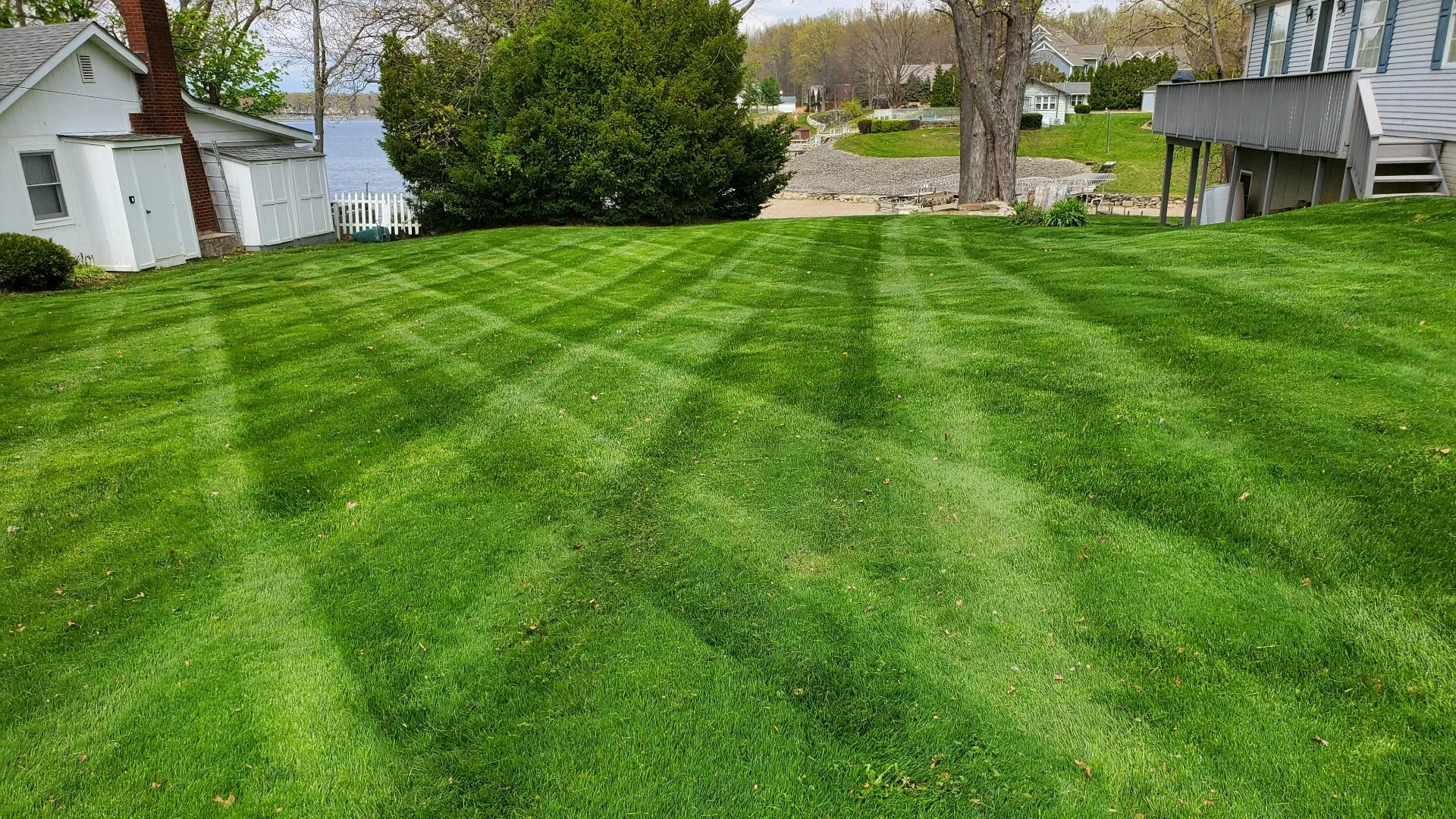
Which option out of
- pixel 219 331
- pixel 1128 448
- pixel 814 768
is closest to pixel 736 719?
pixel 814 768

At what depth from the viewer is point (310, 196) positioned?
2131 cm

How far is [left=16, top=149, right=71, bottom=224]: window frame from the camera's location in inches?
569

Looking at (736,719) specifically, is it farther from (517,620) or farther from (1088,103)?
(1088,103)

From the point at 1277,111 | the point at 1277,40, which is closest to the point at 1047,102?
the point at 1277,40

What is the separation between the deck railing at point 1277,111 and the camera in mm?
11984

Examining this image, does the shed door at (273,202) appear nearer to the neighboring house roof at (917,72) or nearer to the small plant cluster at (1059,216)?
the small plant cluster at (1059,216)

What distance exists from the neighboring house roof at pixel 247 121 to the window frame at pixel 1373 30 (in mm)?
21835

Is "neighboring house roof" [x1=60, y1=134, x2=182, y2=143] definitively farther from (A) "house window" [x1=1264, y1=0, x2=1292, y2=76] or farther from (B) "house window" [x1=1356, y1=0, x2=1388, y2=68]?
(A) "house window" [x1=1264, y1=0, x2=1292, y2=76]

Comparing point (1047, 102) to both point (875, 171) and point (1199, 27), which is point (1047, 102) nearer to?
point (875, 171)

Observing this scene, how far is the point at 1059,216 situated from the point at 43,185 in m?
17.4

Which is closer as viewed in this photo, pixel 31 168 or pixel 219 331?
pixel 219 331

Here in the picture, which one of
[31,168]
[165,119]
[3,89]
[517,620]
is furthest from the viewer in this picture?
[165,119]

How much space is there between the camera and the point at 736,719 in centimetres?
357

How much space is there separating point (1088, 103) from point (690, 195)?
6029 centimetres
